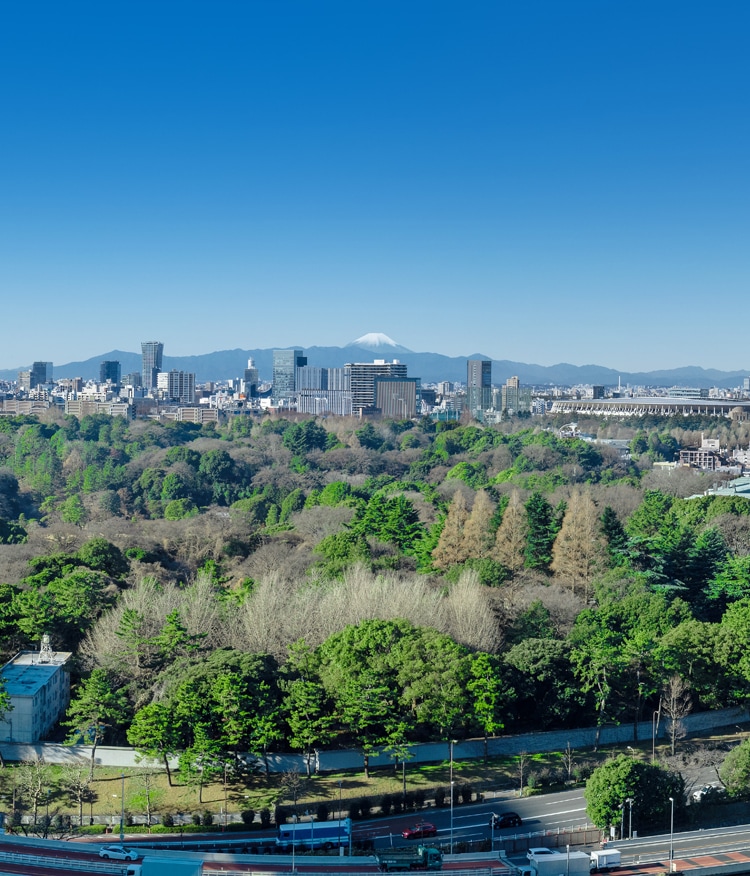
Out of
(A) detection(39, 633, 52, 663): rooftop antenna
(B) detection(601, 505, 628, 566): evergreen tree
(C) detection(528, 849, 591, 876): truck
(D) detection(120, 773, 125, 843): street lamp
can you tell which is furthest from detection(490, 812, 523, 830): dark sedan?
(B) detection(601, 505, 628, 566): evergreen tree

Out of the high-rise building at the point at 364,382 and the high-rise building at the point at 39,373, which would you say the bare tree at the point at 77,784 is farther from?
the high-rise building at the point at 39,373

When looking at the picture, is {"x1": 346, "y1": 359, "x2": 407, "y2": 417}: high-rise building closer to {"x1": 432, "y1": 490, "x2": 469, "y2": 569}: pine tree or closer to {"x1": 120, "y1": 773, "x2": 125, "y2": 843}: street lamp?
{"x1": 432, "y1": 490, "x2": 469, "y2": 569}: pine tree

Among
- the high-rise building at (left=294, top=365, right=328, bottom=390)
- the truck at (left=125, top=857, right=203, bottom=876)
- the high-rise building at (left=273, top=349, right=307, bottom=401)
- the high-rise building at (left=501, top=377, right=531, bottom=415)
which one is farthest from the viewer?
the high-rise building at (left=294, top=365, right=328, bottom=390)

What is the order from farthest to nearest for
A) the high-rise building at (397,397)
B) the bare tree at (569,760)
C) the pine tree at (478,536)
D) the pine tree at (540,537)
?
the high-rise building at (397,397)
the pine tree at (540,537)
the pine tree at (478,536)
the bare tree at (569,760)

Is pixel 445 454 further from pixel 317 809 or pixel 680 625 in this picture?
pixel 317 809

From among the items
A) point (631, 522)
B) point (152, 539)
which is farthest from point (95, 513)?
point (631, 522)

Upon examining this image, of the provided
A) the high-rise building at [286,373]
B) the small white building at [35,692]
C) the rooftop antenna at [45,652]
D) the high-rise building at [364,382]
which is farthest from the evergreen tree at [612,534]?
the high-rise building at [286,373]

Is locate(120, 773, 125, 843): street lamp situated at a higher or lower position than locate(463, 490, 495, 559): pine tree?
lower

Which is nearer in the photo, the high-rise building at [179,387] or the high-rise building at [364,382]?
the high-rise building at [364,382]
